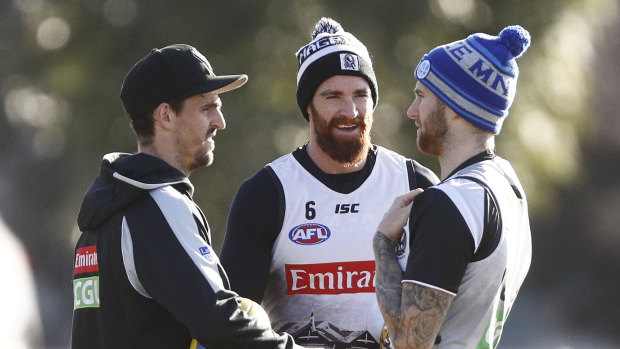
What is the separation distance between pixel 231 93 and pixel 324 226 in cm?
625

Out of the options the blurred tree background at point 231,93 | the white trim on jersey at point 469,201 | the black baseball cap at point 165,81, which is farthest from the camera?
the blurred tree background at point 231,93

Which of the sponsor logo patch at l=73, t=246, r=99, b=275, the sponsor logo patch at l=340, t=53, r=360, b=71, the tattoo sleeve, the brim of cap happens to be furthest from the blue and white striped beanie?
the sponsor logo patch at l=73, t=246, r=99, b=275

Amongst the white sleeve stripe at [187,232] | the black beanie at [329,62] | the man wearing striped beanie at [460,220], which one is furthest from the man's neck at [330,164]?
the white sleeve stripe at [187,232]

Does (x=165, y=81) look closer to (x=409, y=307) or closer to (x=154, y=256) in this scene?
(x=154, y=256)

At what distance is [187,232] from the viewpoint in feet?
12.2

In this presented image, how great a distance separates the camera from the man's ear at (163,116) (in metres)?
4.07

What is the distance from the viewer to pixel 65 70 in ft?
37.6

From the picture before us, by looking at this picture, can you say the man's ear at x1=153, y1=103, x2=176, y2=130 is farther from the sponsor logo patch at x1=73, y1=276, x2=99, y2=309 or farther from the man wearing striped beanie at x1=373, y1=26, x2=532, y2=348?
the man wearing striped beanie at x1=373, y1=26, x2=532, y2=348

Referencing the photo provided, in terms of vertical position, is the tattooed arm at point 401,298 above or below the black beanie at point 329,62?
below

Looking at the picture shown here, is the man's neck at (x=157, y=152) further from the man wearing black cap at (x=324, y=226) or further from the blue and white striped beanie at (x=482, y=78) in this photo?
the blue and white striped beanie at (x=482, y=78)

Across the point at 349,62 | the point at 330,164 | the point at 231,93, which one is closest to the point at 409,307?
the point at 330,164

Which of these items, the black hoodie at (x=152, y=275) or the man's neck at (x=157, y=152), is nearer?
the black hoodie at (x=152, y=275)

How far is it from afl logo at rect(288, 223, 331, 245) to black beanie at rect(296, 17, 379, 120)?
2.53 ft

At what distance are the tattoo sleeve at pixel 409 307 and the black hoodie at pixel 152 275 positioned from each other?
47 centimetres
